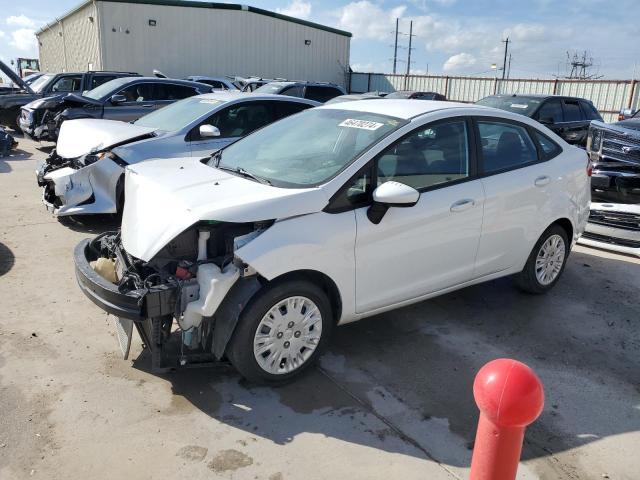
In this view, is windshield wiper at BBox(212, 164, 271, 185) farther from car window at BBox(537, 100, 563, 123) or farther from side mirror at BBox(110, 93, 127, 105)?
car window at BBox(537, 100, 563, 123)

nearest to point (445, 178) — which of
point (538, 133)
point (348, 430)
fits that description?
point (538, 133)

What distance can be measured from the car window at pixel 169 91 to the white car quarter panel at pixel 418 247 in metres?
9.35

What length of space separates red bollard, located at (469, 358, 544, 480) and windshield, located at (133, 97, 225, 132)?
5.87 metres

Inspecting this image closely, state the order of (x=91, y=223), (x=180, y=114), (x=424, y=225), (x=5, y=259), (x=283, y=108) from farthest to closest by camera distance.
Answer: (x=283, y=108)
(x=180, y=114)
(x=91, y=223)
(x=5, y=259)
(x=424, y=225)

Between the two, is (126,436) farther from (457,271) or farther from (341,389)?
(457,271)

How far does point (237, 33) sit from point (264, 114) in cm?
2418

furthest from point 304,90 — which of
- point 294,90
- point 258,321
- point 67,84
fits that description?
point 258,321

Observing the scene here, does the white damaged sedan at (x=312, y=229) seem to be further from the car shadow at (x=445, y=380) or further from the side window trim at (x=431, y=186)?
the car shadow at (x=445, y=380)

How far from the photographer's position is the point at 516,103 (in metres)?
11.4

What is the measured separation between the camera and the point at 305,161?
3.84 meters

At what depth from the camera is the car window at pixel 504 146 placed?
4289mm

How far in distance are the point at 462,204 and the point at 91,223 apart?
15.5ft

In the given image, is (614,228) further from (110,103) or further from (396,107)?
(110,103)

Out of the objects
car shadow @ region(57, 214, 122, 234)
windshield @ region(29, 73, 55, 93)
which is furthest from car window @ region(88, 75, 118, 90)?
car shadow @ region(57, 214, 122, 234)
